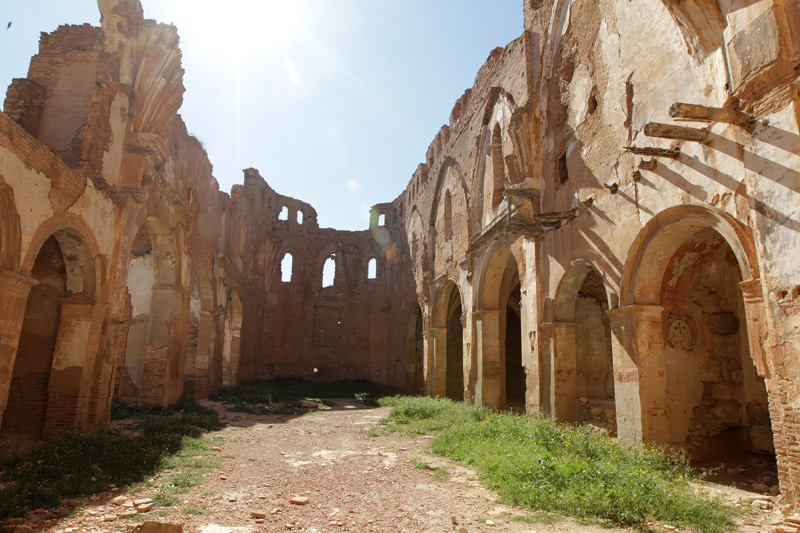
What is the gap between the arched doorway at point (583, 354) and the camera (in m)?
9.98

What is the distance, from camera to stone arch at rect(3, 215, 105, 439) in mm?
8055

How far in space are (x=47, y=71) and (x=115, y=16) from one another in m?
1.74

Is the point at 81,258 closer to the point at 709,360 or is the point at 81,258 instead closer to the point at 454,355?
the point at 709,360

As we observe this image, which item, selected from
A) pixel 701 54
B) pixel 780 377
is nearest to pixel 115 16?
pixel 701 54

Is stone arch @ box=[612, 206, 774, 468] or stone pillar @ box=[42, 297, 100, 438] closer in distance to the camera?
stone arch @ box=[612, 206, 774, 468]

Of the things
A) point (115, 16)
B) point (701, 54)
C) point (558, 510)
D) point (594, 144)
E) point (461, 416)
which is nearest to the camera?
point (558, 510)

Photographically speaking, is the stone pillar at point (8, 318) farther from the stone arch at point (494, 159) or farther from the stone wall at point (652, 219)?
the stone arch at point (494, 159)

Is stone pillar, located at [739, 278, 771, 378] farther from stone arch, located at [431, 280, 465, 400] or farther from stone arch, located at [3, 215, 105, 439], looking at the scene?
stone arch, located at [431, 280, 465, 400]

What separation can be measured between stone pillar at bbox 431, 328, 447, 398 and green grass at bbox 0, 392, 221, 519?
34.6ft

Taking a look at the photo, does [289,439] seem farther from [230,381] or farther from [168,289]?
[230,381]

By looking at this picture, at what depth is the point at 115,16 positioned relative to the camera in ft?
→ 32.7

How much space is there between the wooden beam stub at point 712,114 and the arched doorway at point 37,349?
9.65 m

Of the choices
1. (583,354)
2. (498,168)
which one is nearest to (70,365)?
(583,354)

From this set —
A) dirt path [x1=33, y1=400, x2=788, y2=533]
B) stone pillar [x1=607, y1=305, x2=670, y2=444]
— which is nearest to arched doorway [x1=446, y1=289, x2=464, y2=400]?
dirt path [x1=33, y1=400, x2=788, y2=533]
